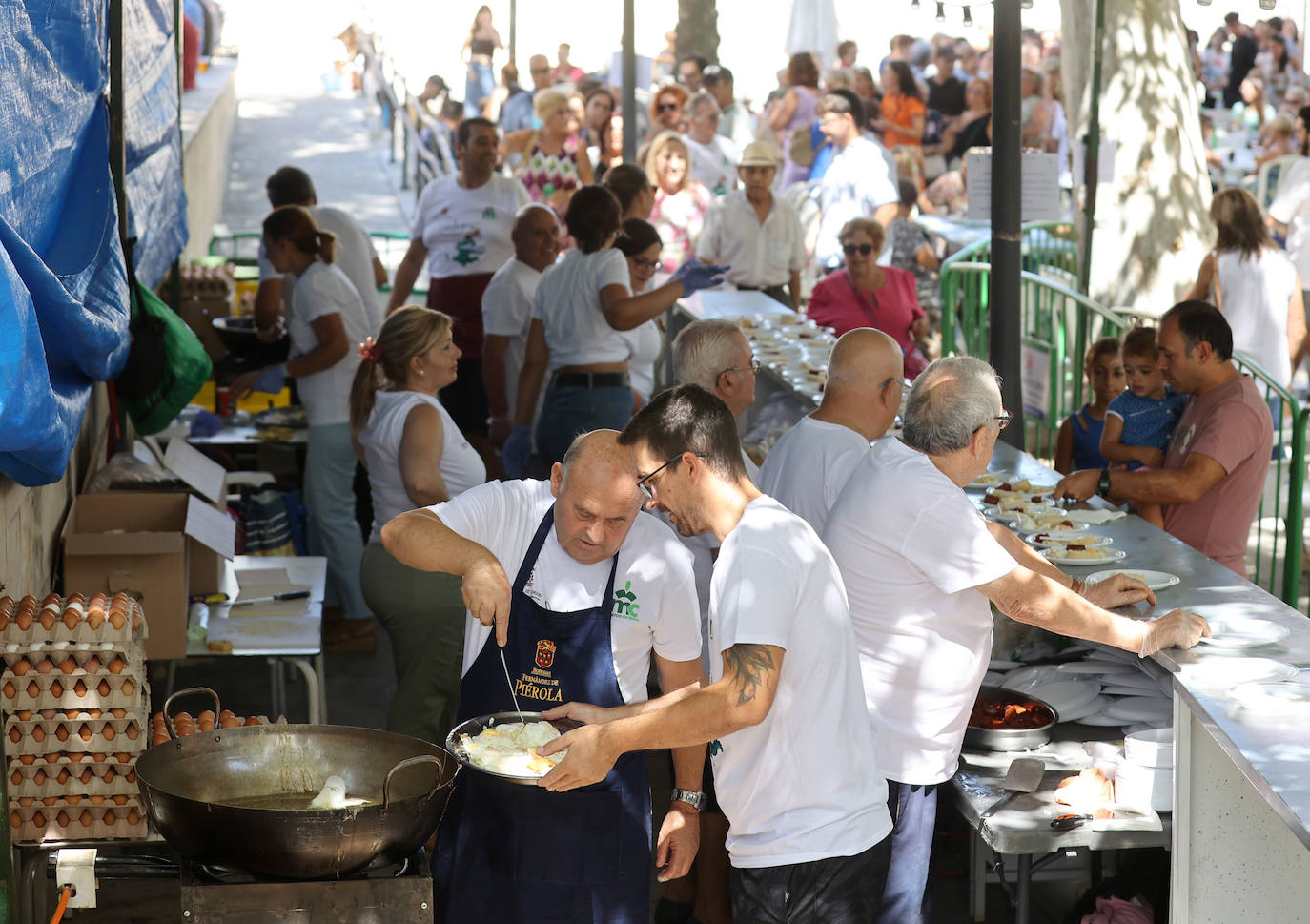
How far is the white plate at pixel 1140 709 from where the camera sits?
4.28 metres

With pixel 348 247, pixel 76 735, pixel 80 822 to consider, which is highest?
pixel 348 247

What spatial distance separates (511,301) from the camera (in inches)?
302

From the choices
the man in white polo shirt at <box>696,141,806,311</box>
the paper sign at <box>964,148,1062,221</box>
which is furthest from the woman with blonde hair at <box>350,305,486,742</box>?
the man in white polo shirt at <box>696,141,806,311</box>

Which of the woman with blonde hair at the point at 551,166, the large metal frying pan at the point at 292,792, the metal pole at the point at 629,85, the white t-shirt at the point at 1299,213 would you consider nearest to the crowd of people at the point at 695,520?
the large metal frying pan at the point at 292,792

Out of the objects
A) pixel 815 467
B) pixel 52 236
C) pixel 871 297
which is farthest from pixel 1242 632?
pixel 871 297

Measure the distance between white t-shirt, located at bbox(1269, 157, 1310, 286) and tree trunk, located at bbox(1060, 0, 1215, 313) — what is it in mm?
586

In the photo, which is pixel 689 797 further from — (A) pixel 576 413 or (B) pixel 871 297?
(B) pixel 871 297

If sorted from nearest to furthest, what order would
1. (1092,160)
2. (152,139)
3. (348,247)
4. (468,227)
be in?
1. (152,139)
2. (348,247)
3. (468,227)
4. (1092,160)

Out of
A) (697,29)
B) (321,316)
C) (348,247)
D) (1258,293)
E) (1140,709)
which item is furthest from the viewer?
(697,29)

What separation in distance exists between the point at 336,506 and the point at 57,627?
357 cm

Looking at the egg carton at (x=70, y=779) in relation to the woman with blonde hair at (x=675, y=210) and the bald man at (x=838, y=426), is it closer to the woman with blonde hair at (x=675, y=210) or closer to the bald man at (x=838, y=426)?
the bald man at (x=838, y=426)

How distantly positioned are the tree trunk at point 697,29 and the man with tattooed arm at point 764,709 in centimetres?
1518

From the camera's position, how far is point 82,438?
18.2ft

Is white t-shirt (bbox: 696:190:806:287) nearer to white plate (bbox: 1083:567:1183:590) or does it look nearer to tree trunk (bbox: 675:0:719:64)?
white plate (bbox: 1083:567:1183:590)
